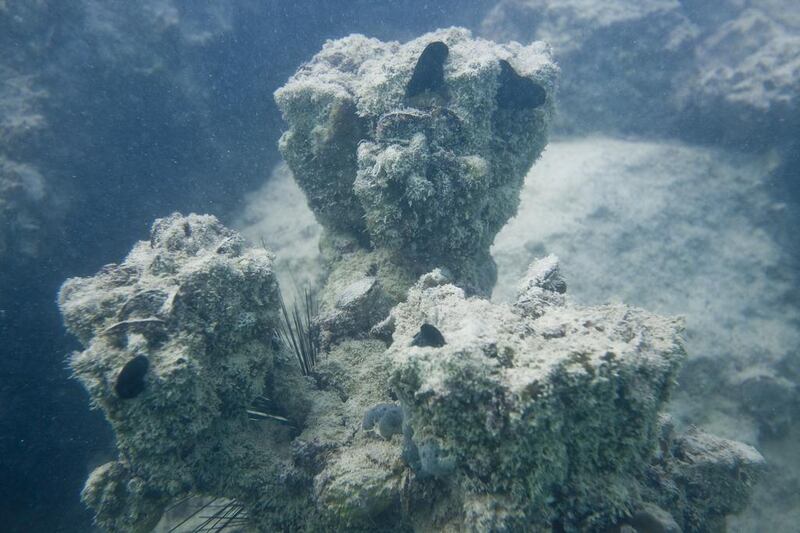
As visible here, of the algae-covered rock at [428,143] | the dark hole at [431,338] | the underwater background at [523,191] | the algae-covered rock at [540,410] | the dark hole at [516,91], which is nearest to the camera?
the algae-covered rock at [540,410]

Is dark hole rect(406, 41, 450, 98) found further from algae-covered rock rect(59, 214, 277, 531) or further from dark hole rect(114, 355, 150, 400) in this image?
dark hole rect(114, 355, 150, 400)

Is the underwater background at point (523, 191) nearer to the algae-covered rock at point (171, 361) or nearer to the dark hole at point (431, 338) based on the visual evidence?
the algae-covered rock at point (171, 361)

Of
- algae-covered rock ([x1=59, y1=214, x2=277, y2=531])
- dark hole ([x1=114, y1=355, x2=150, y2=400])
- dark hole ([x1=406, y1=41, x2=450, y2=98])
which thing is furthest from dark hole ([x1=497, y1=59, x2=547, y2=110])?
dark hole ([x1=114, y1=355, x2=150, y2=400])

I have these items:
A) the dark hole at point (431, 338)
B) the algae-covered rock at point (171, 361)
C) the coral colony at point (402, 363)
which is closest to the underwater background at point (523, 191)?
the coral colony at point (402, 363)

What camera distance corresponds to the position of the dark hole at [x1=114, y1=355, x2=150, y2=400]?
221 cm

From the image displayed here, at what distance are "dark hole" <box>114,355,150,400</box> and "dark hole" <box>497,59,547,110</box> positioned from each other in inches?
155

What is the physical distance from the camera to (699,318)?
698 centimetres

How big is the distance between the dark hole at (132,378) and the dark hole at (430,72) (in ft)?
10.5

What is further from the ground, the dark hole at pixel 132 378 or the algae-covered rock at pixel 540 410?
the dark hole at pixel 132 378

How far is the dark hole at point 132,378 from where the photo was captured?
2211 millimetres

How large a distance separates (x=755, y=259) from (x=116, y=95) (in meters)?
13.5

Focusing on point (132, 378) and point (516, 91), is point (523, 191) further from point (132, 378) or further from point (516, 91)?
point (132, 378)

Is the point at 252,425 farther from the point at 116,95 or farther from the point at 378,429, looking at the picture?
the point at 116,95

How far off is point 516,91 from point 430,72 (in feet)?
3.22
